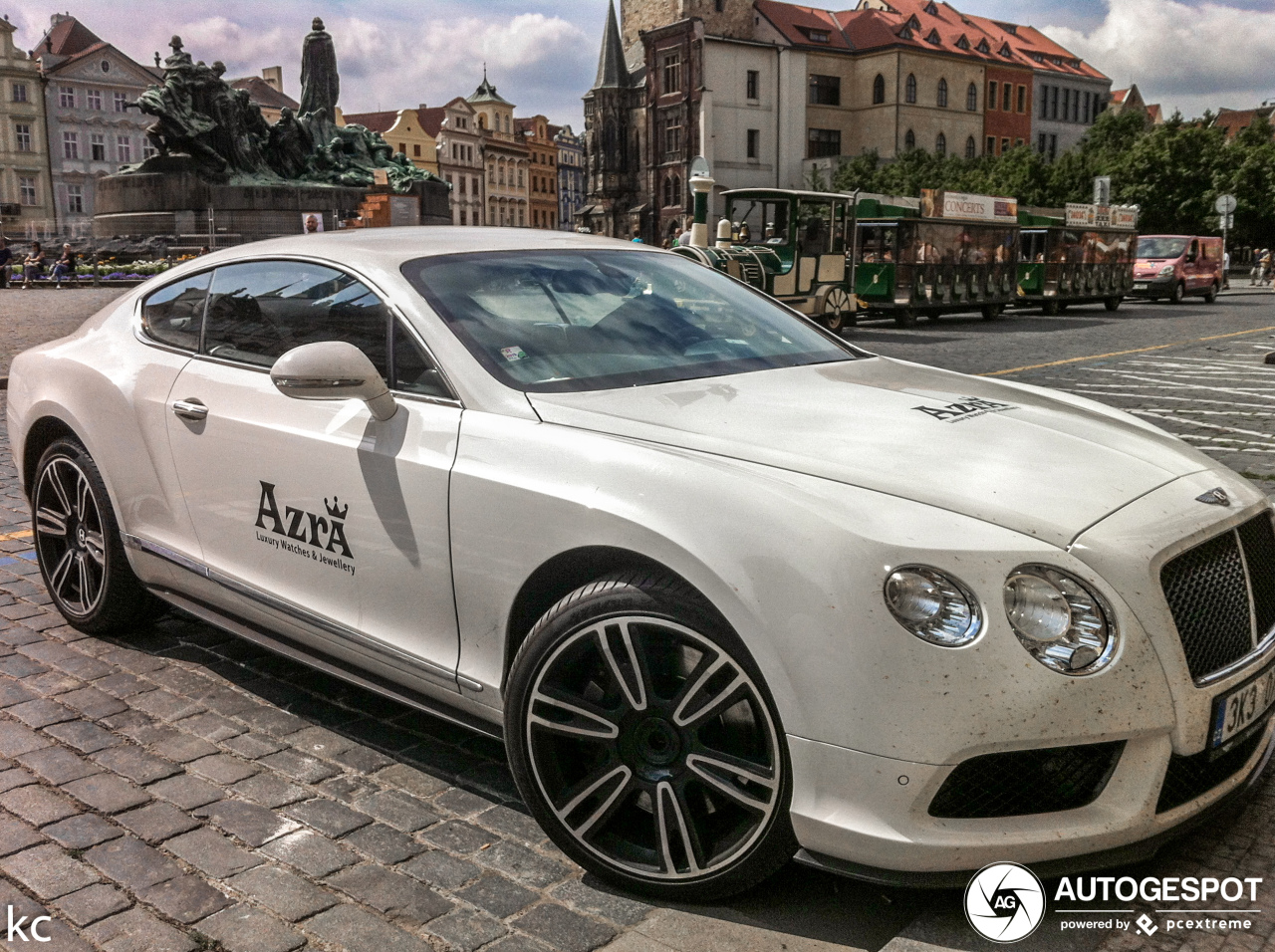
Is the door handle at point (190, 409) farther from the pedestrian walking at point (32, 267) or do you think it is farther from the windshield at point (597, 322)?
the pedestrian walking at point (32, 267)

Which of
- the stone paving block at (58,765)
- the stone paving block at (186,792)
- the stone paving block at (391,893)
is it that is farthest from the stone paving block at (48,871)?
the stone paving block at (391,893)

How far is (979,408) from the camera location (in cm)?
324

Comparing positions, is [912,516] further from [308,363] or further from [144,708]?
[144,708]

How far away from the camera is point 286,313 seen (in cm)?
383

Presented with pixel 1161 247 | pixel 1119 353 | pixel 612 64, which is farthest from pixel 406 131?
pixel 1119 353

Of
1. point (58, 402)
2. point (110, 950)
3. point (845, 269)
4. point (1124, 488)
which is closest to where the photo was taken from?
point (110, 950)

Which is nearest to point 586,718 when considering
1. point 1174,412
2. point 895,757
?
point 895,757

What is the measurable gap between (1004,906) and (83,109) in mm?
97927

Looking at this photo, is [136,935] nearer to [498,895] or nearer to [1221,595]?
[498,895]

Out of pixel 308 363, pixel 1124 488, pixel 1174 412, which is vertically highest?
pixel 308 363

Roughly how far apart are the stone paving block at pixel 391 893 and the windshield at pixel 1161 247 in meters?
Answer: 36.6

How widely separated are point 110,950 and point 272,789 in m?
0.81

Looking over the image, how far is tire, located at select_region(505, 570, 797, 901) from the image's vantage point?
8.25 ft

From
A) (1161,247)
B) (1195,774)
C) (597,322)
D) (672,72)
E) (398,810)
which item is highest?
(672,72)
